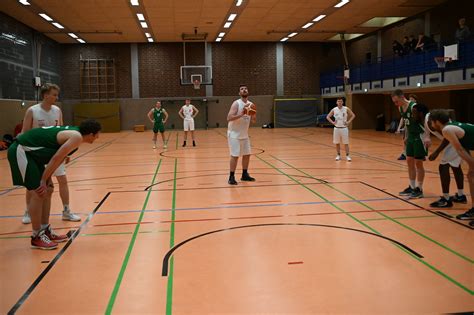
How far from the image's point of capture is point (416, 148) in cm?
Result: 791

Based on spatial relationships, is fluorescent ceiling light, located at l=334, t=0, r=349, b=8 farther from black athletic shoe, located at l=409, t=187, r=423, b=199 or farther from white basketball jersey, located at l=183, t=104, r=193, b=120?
black athletic shoe, located at l=409, t=187, r=423, b=199

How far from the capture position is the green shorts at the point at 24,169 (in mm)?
5262

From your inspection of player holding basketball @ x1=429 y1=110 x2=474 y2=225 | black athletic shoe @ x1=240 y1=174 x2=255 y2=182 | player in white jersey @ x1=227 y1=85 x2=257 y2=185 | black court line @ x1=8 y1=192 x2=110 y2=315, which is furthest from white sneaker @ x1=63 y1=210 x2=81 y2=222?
player holding basketball @ x1=429 y1=110 x2=474 y2=225

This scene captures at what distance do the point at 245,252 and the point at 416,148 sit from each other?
426 cm

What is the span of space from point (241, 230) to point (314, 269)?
173cm

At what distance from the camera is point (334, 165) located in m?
12.6

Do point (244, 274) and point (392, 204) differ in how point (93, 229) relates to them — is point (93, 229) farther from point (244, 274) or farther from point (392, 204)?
point (392, 204)

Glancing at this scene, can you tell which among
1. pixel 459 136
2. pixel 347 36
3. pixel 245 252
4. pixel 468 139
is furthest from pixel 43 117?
pixel 347 36

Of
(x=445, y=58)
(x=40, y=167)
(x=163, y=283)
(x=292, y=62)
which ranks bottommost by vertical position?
(x=163, y=283)

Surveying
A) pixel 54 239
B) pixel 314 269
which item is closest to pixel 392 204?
pixel 314 269

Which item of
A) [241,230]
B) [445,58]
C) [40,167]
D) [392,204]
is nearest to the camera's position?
[40,167]

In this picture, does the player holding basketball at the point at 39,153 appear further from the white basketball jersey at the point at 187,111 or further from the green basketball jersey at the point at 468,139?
the white basketball jersey at the point at 187,111

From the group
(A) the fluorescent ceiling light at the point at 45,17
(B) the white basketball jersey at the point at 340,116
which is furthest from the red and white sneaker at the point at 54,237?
(A) the fluorescent ceiling light at the point at 45,17

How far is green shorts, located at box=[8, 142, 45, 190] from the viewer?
5.26 metres
